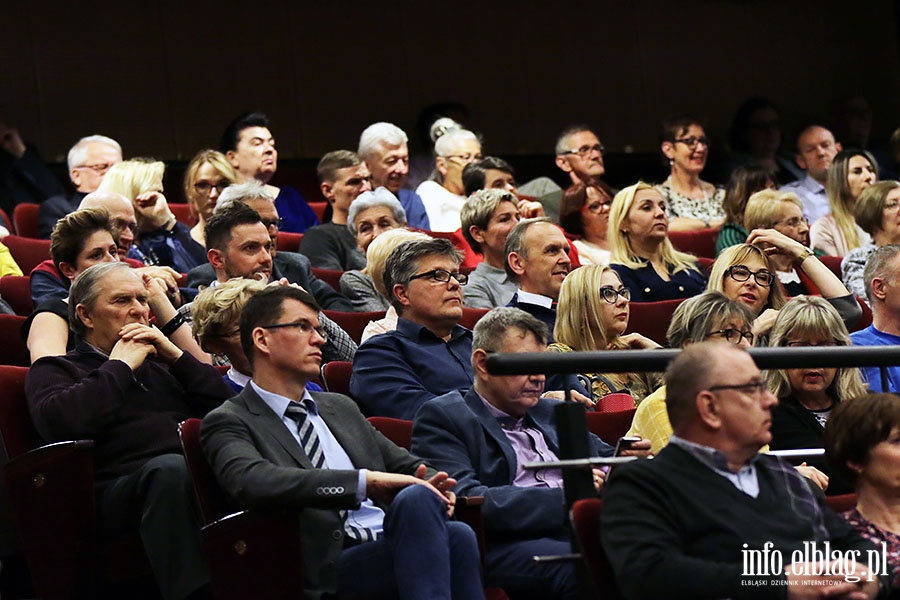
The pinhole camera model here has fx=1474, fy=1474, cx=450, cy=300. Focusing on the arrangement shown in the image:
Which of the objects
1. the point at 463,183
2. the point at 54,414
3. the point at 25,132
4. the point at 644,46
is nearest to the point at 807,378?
the point at 54,414

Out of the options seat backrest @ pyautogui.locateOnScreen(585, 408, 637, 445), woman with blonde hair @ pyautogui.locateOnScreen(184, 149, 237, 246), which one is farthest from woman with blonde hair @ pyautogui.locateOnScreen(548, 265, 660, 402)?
woman with blonde hair @ pyautogui.locateOnScreen(184, 149, 237, 246)

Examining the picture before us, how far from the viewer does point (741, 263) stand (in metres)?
4.31

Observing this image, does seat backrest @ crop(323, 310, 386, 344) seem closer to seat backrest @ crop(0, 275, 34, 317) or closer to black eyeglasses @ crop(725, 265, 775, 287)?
seat backrest @ crop(0, 275, 34, 317)

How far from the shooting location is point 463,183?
230 inches

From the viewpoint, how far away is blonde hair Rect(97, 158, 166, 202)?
5.03 meters

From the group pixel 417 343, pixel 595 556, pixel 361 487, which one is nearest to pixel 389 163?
pixel 417 343

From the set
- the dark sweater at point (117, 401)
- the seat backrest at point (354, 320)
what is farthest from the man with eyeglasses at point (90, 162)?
the dark sweater at point (117, 401)

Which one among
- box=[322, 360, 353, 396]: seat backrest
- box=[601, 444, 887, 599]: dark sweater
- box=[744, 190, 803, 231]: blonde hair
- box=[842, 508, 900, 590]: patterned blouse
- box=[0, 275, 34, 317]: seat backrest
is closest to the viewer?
box=[601, 444, 887, 599]: dark sweater

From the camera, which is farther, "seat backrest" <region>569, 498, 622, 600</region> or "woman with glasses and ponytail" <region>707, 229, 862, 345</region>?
"woman with glasses and ponytail" <region>707, 229, 862, 345</region>

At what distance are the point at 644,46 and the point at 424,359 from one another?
4.46 meters

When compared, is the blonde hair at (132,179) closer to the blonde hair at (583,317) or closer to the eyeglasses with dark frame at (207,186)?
the eyeglasses with dark frame at (207,186)

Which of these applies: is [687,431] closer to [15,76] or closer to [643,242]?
[643,242]

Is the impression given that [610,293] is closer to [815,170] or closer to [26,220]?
[26,220]

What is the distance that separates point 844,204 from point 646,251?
1.14 meters
